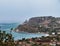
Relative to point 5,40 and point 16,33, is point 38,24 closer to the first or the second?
point 16,33

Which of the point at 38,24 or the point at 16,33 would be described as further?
the point at 38,24

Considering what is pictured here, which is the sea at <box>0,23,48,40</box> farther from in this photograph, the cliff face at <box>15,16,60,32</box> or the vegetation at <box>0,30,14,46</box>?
the vegetation at <box>0,30,14,46</box>

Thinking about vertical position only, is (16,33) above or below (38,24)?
below

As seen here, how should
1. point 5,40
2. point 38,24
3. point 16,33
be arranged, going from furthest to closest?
1. point 38,24
2. point 16,33
3. point 5,40

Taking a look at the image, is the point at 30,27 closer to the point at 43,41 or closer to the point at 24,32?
the point at 24,32

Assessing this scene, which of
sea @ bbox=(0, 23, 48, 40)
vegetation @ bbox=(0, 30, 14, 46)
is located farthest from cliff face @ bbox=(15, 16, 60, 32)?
vegetation @ bbox=(0, 30, 14, 46)

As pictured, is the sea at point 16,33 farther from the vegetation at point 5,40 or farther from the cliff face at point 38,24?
the vegetation at point 5,40

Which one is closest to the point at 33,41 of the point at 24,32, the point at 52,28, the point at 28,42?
the point at 28,42

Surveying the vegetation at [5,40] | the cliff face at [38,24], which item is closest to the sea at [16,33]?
the cliff face at [38,24]

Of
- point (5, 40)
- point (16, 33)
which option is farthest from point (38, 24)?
point (5, 40)
